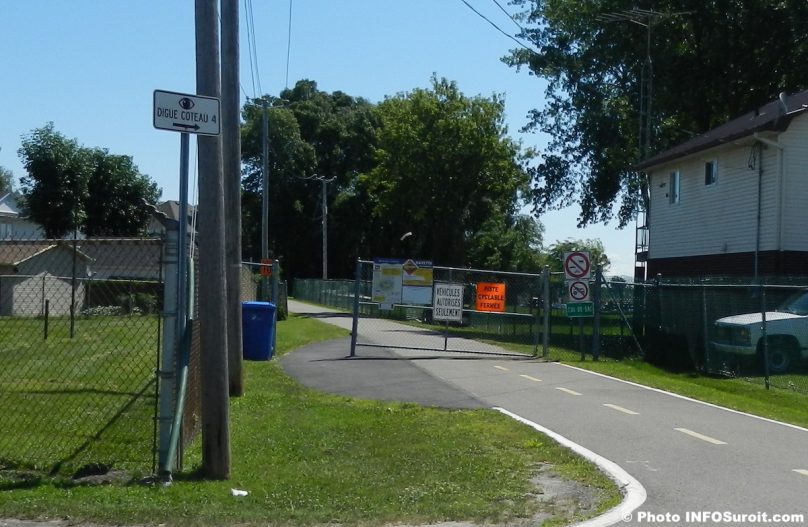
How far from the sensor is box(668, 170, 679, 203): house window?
110ft

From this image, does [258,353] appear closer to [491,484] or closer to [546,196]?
[491,484]

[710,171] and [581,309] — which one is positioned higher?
[710,171]

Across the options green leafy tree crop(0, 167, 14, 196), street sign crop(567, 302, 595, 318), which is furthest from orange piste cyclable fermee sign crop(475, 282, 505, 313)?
green leafy tree crop(0, 167, 14, 196)

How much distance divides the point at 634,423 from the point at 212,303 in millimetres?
6149

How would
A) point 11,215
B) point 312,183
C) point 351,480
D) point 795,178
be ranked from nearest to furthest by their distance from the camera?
1. point 351,480
2. point 795,178
3. point 11,215
4. point 312,183

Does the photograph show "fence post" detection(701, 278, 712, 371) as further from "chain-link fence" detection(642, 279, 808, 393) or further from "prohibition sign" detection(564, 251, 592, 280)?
"prohibition sign" detection(564, 251, 592, 280)

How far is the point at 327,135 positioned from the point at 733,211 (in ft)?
164

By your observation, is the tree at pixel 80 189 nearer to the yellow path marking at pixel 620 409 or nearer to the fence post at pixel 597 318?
the fence post at pixel 597 318

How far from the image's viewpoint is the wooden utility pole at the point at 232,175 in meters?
14.3

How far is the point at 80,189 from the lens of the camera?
157ft

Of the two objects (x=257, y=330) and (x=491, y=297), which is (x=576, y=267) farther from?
(x=257, y=330)

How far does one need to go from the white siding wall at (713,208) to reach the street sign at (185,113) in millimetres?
22602

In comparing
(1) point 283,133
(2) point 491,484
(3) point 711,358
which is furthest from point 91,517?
(1) point 283,133

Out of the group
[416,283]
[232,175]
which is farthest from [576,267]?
[232,175]
